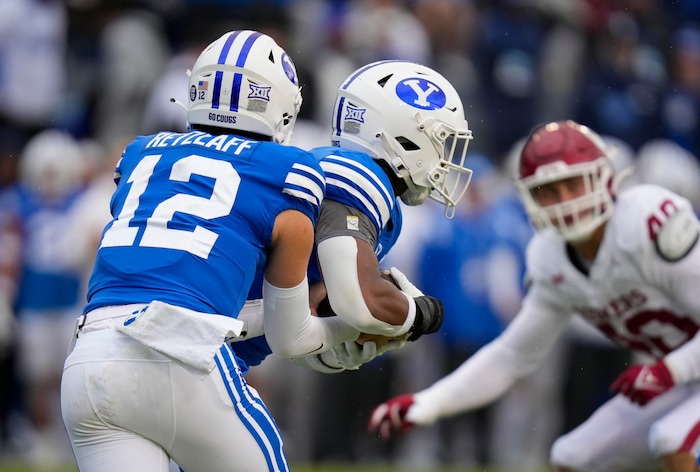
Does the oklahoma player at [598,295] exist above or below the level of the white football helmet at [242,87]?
below

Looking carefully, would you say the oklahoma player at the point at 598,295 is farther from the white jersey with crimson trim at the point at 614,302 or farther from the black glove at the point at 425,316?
the black glove at the point at 425,316

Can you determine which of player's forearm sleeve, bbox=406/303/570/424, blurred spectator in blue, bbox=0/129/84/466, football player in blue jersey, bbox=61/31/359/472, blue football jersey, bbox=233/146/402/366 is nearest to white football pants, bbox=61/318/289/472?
football player in blue jersey, bbox=61/31/359/472

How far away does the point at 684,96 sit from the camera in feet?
36.5

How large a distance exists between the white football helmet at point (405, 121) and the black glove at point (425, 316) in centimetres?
40

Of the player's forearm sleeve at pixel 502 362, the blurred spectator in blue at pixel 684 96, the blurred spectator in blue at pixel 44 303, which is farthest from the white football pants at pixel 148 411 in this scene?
the blurred spectator in blue at pixel 684 96

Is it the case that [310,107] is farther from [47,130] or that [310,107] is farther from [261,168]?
[261,168]

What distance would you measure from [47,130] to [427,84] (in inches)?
245

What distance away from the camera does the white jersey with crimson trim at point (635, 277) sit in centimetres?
486

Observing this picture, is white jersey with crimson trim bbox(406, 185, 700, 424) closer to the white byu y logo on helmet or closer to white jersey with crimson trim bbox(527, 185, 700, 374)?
white jersey with crimson trim bbox(527, 185, 700, 374)

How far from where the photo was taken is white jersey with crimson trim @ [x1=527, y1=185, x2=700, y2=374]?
191 inches

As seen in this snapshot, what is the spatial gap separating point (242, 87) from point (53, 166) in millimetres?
5778

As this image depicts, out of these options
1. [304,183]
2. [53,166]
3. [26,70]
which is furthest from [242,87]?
[26,70]

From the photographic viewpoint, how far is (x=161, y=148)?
3668 millimetres

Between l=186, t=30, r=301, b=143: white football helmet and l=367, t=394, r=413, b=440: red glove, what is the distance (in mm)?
1411
